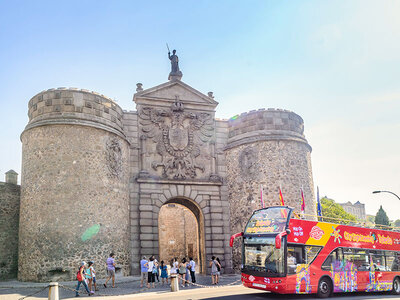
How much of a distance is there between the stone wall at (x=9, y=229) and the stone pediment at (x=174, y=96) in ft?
26.5

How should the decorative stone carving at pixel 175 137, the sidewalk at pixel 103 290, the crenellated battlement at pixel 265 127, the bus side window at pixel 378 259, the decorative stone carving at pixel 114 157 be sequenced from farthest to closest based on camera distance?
the crenellated battlement at pixel 265 127
the decorative stone carving at pixel 175 137
the decorative stone carving at pixel 114 157
the bus side window at pixel 378 259
the sidewalk at pixel 103 290

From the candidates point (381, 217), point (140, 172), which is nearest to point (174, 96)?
point (140, 172)

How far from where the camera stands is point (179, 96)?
76.4 feet

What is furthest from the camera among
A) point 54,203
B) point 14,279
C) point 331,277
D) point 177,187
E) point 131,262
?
point 177,187

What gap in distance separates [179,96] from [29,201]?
32.8 ft

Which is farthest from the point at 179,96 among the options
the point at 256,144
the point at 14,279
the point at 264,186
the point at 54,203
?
the point at 14,279

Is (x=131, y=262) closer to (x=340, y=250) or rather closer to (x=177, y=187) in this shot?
(x=177, y=187)

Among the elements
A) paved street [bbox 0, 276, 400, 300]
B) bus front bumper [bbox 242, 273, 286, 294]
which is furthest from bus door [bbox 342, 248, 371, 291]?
bus front bumper [bbox 242, 273, 286, 294]

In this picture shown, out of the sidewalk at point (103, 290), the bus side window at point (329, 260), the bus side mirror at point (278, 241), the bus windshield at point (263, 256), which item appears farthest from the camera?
the sidewalk at point (103, 290)

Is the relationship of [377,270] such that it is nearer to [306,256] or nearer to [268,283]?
[306,256]

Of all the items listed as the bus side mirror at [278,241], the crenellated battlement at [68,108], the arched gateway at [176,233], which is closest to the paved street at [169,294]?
the bus side mirror at [278,241]

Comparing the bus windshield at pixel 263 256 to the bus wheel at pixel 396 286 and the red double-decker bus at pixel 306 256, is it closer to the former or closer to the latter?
the red double-decker bus at pixel 306 256

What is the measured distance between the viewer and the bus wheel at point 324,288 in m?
12.8

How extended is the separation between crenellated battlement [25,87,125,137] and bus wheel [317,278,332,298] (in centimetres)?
1186
